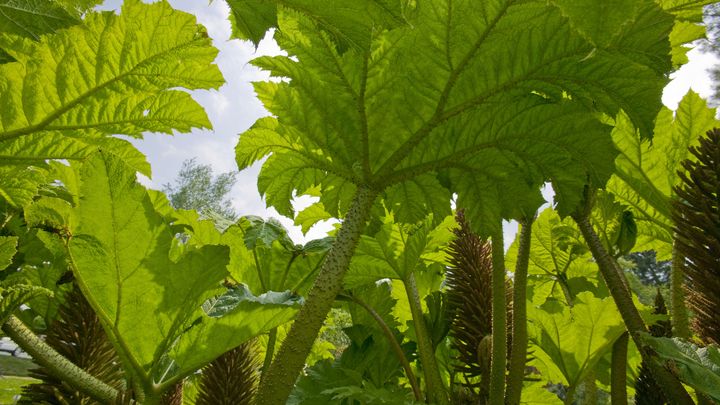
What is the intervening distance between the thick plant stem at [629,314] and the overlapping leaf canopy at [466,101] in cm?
30

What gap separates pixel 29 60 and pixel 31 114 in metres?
0.10

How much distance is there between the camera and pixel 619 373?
1.34 meters

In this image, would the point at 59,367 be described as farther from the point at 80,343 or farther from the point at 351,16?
the point at 351,16

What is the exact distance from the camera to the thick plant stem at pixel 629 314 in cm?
108

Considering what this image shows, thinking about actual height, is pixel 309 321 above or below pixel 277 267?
below

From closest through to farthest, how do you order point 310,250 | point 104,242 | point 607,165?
point 104,242 < point 607,165 < point 310,250

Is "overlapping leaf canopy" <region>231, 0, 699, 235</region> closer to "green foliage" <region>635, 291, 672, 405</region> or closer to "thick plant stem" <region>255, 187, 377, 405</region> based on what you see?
"thick plant stem" <region>255, 187, 377, 405</region>

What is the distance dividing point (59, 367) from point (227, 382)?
483 millimetres

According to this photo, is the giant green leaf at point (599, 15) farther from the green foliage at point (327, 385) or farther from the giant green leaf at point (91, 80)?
the green foliage at point (327, 385)

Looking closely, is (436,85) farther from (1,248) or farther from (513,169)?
(1,248)

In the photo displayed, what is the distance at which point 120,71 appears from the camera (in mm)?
951

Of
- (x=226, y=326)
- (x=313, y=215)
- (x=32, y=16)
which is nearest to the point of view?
(x=32, y=16)

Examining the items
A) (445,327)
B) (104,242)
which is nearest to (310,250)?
(445,327)

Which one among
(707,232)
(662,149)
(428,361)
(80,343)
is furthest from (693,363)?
(80,343)
